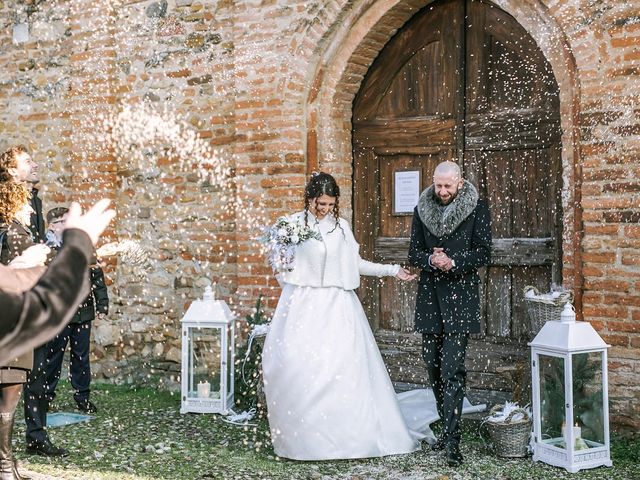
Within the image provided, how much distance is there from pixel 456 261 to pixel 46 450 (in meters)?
3.10

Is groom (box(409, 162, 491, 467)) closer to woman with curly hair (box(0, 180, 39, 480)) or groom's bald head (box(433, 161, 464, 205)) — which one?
groom's bald head (box(433, 161, 464, 205))

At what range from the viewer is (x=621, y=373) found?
17.0 feet

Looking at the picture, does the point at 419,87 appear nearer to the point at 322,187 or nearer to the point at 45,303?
the point at 322,187

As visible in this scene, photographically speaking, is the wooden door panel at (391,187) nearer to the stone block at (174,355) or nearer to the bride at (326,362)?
the bride at (326,362)

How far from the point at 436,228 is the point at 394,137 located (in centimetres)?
167

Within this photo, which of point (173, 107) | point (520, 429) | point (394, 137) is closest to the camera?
point (520, 429)

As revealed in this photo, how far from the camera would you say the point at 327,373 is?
5.02m

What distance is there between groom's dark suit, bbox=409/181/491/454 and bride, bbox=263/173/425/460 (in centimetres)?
33

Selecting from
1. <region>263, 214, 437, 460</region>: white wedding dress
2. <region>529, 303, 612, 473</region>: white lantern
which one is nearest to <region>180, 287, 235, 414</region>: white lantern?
<region>263, 214, 437, 460</region>: white wedding dress

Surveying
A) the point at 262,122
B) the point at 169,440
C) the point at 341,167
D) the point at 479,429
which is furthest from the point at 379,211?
the point at 169,440

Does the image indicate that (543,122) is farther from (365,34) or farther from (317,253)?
(317,253)

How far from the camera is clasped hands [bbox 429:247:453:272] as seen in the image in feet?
16.2

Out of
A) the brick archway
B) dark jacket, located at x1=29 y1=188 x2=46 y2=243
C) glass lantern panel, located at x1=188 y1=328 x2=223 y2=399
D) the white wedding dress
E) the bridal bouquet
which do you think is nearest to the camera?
the white wedding dress

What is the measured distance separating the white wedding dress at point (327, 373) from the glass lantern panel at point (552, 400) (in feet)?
2.81
